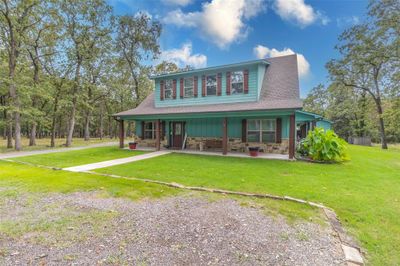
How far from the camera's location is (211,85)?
13.6 meters

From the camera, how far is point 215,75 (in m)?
13.4

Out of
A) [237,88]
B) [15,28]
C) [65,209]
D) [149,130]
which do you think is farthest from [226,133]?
[15,28]

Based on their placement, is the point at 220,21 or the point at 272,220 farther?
the point at 220,21

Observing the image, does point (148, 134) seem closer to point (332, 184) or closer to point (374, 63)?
point (332, 184)

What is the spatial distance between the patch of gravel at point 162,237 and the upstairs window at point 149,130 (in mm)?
11147

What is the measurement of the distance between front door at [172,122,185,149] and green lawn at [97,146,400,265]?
581cm

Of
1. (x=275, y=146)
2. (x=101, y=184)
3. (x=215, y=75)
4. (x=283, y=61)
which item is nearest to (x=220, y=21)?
(x=215, y=75)

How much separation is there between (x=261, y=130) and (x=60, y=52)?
1708cm

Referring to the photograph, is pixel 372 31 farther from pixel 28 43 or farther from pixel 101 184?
pixel 28 43

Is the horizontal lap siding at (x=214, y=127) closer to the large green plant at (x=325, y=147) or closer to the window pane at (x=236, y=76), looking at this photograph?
the large green plant at (x=325, y=147)

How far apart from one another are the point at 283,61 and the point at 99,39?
15035 millimetres

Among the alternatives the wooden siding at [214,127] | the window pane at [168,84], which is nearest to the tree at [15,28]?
the window pane at [168,84]

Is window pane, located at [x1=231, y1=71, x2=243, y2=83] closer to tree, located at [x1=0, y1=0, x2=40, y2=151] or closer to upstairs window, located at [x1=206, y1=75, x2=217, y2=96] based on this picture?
upstairs window, located at [x1=206, y1=75, x2=217, y2=96]

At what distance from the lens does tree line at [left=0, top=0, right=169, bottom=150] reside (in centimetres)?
1398
